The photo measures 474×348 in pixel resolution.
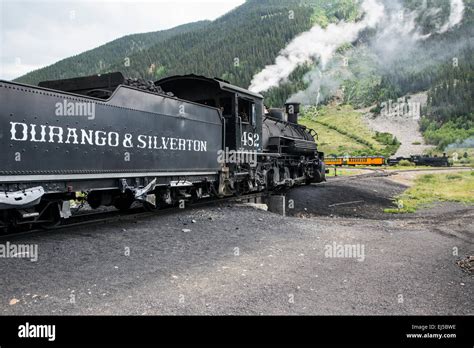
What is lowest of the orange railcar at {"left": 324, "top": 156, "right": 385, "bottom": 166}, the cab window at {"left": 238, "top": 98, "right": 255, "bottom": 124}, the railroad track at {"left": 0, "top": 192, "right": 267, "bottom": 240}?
the railroad track at {"left": 0, "top": 192, "right": 267, "bottom": 240}

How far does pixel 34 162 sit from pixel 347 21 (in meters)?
200

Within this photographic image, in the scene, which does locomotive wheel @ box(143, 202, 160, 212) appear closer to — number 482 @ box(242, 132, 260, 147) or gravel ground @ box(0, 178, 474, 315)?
gravel ground @ box(0, 178, 474, 315)

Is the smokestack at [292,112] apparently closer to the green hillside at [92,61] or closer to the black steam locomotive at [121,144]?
the black steam locomotive at [121,144]

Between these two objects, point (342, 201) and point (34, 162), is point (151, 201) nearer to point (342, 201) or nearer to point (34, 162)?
point (34, 162)

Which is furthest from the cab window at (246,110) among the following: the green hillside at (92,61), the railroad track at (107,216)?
the green hillside at (92,61)

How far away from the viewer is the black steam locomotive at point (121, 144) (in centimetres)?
673

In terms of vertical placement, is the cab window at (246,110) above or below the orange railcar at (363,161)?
above

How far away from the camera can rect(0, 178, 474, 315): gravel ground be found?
4.97 m

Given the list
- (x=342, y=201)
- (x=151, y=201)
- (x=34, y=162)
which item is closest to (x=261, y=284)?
(x=34, y=162)

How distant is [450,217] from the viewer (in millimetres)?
14375

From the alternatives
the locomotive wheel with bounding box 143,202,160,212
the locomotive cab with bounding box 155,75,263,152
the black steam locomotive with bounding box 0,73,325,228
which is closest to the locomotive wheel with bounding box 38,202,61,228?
the black steam locomotive with bounding box 0,73,325,228

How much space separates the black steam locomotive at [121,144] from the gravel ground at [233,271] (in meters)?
0.84

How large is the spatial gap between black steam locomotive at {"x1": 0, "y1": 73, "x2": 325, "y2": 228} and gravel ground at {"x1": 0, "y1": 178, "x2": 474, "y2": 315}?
84cm

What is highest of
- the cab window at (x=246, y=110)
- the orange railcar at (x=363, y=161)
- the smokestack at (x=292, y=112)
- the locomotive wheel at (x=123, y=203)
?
the smokestack at (x=292, y=112)
